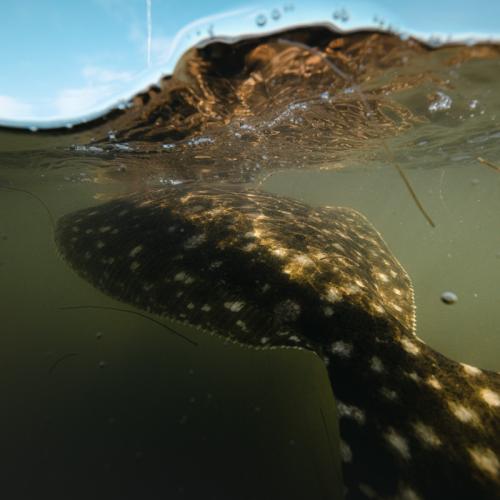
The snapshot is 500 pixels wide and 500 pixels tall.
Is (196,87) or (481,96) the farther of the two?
(481,96)

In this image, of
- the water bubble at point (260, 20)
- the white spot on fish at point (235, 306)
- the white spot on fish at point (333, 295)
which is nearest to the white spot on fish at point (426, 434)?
the white spot on fish at point (333, 295)

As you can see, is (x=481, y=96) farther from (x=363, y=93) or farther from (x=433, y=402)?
(x=433, y=402)

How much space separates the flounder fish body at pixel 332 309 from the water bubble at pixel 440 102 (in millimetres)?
4554

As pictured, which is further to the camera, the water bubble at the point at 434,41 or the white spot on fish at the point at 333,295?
the water bubble at the point at 434,41

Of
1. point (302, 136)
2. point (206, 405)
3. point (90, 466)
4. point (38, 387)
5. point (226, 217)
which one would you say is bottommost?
point (38, 387)

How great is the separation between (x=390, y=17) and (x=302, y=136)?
6647 mm

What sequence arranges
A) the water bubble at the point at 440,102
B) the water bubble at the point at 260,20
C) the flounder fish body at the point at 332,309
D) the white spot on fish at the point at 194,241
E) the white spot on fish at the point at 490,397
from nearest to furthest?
the flounder fish body at the point at 332,309, the white spot on fish at the point at 490,397, the water bubble at the point at 260,20, the white spot on fish at the point at 194,241, the water bubble at the point at 440,102

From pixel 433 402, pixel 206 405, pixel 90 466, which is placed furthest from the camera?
pixel 206 405

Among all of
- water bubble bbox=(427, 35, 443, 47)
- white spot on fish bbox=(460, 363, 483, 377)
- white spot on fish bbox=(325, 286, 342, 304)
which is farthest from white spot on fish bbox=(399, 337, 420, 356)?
water bubble bbox=(427, 35, 443, 47)

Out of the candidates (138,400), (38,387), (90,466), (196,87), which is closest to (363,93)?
(196,87)

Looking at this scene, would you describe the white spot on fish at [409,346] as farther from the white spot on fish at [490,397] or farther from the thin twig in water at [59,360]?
the thin twig in water at [59,360]

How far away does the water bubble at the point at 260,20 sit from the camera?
3.73m

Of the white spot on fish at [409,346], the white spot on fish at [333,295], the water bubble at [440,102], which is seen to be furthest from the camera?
the water bubble at [440,102]

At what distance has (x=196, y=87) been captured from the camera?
19.1 feet
